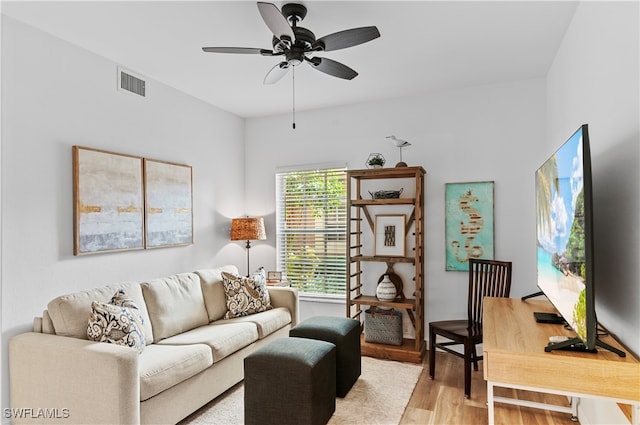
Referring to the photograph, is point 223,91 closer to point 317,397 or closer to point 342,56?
point 342,56

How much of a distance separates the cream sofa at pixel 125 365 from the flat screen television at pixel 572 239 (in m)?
2.13

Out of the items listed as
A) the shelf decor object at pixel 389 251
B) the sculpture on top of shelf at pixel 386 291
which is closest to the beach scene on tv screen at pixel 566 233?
the shelf decor object at pixel 389 251

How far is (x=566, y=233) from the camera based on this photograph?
5.51 feet

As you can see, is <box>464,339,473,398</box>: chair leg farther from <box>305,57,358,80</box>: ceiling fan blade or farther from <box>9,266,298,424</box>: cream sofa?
<box>305,57,358,80</box>: ceiling fan blade

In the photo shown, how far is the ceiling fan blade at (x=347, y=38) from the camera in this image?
2.11m

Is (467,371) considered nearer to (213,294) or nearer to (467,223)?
(467,223)

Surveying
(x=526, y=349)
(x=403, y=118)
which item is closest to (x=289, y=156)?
(x=403, y=118)

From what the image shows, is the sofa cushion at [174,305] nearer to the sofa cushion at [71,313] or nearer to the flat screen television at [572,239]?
the sofa cushion at [71,313]

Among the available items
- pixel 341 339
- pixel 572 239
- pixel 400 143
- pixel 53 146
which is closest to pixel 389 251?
pixel 400 143

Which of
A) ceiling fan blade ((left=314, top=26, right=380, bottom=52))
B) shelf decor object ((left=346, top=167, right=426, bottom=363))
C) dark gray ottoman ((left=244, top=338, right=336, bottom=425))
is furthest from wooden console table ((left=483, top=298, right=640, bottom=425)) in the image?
shelf decor object ((left=346, top=167, right=426, bottom=363))

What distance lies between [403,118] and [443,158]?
63 centimetres

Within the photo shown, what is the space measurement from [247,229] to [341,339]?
201 centimetres

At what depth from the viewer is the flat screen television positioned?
141cm

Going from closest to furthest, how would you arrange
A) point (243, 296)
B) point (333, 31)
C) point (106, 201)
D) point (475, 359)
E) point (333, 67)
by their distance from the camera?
point (333, 67) < point (333, 31) < point (106, 201) < point (475, 359) < point (243, 296)
